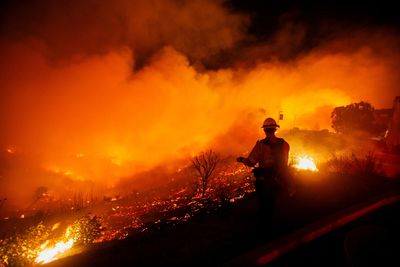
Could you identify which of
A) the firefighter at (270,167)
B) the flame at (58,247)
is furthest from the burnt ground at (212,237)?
the flame at (58,247)

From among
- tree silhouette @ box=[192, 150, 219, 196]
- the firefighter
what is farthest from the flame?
tree silhouette @ box=[192, 150, 219, 196]

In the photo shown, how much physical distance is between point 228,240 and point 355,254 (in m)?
2.14

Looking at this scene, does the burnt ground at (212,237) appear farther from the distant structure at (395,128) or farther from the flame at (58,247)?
the distant structure at (395,128)

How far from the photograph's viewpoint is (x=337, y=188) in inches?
320

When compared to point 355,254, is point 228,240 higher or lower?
higher

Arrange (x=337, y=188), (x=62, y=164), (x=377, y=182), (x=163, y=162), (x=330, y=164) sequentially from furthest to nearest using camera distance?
(x=62, y=164)
(x=163, y=162)
(x=330, y=164)
(x=377, y=182)
(x=337, y=188)

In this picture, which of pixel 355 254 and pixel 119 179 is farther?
pixel 119 179

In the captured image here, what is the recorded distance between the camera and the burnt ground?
425 centimetres

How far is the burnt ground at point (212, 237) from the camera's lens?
425 cm

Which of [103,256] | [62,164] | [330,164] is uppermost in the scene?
[62,164]

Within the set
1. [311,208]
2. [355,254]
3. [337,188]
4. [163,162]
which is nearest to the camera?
[355,254]

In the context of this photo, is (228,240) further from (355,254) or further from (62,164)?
(62,164)

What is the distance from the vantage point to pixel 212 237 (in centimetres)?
482

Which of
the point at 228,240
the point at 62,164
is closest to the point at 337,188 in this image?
the point at 228,240
